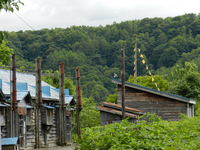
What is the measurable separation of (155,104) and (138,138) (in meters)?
31.3

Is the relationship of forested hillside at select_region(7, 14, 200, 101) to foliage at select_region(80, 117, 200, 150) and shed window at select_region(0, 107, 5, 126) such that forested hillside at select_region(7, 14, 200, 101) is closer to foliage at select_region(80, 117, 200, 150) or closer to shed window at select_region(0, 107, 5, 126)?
shed window at select_region(0, 107, 5, 126)

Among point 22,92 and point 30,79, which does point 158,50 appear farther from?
point 22,92

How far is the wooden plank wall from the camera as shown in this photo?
48125mm

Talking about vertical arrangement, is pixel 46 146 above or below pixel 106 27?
below

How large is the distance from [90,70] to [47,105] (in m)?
62.0

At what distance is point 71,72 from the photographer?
4176 inches

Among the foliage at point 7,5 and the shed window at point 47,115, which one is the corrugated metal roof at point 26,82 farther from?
the foliage at point 7,5

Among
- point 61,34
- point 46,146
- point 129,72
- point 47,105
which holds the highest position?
point 61,34

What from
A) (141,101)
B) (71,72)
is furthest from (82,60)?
(141,101)

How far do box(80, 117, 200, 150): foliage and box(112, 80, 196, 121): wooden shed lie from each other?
1115 inches

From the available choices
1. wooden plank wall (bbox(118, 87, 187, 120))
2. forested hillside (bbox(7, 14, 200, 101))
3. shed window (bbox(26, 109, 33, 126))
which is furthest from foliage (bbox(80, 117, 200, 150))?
forested hillside (bbox(7, 14, 200, 101))

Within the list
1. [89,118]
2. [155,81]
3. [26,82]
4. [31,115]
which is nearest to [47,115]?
[31,115]

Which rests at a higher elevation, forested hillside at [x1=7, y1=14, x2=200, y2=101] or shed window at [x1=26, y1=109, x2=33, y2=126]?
forested hillside at [x1=7, y1=14, x2=200, y2=101]

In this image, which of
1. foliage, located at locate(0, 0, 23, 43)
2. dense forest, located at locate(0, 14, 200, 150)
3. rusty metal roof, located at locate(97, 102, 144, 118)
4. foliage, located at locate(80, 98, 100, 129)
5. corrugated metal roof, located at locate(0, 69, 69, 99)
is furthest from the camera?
dense forest, located at locate(0, 14, 200, 150)
